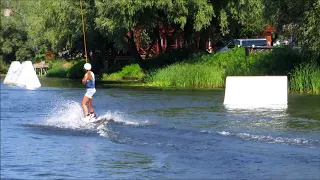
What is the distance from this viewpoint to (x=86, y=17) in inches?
1791

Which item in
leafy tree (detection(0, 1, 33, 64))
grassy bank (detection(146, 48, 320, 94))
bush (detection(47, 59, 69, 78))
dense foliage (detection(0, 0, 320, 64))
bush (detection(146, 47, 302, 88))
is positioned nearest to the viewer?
dense foliage (detection(0, 0, 320, 64))

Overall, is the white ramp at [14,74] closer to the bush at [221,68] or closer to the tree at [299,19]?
the bush at [221,68]

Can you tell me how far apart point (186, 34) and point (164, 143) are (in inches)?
1262

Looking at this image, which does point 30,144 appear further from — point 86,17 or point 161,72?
point 86,17

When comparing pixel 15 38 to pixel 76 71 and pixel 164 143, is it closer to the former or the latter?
pixel 76 71

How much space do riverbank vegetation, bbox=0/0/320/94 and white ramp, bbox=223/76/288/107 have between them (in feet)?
15.5

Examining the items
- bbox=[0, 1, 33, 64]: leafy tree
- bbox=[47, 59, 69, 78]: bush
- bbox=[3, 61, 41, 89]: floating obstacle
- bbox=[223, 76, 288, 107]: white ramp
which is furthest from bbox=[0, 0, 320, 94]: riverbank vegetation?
bbox=[0, 1, 33, 64]: leafy tree

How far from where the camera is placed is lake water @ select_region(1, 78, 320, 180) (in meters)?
13.5

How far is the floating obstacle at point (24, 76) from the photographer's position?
45.8 m

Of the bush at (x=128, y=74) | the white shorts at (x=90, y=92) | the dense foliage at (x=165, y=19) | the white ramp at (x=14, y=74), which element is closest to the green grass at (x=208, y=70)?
the dense foliage at (x=165, y=19)

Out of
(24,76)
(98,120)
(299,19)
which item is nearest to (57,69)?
(24,76)

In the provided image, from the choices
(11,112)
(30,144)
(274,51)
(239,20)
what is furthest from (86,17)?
(30,144)

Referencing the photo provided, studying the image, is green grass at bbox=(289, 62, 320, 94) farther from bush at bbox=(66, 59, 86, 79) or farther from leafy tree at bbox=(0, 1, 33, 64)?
leafy tree at bbox=(0, 1, 33, 64)

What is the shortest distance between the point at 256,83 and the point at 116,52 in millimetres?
34809
